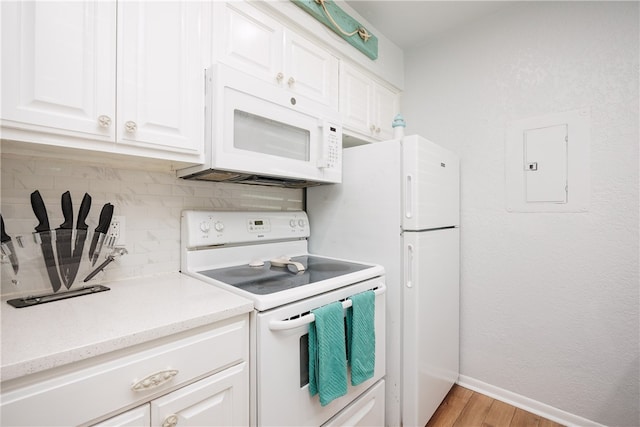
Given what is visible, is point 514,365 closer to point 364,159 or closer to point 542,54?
point 364,159

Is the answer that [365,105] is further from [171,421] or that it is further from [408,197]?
[171,421]

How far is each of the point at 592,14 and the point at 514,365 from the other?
2119mm

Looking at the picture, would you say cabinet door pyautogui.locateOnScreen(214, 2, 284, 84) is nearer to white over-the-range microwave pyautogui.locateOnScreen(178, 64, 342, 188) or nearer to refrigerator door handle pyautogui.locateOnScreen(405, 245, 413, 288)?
white over-the-range microwave pyautogui.locateOnScreen(178, 64, 342, 188)

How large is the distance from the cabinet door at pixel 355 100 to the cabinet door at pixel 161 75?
3.02 ft

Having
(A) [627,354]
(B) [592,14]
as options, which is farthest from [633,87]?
(A) [627,354]

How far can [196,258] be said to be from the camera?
4.74ft

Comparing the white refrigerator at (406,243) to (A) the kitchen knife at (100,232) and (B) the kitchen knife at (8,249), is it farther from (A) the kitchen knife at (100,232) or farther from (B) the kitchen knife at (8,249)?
(B) the kitchen knife at (8,249)

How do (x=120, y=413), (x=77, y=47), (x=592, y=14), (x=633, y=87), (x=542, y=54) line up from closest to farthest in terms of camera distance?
(x=120, y=413) < (x=77, y=47) < (x=633, y=87) < (x=592, y=14) < (x=542, y=54)

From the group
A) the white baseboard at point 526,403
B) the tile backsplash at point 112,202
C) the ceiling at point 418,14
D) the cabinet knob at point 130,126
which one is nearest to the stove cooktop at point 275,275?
the tile backsplash at point 112,202

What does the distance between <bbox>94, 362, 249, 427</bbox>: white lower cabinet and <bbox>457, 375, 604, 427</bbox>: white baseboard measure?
175cm

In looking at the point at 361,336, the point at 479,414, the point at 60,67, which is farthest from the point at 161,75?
the point at 479,414

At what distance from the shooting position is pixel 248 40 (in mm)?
1372

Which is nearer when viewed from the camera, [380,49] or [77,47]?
[77,47]

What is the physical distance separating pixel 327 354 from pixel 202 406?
444 millimetres
